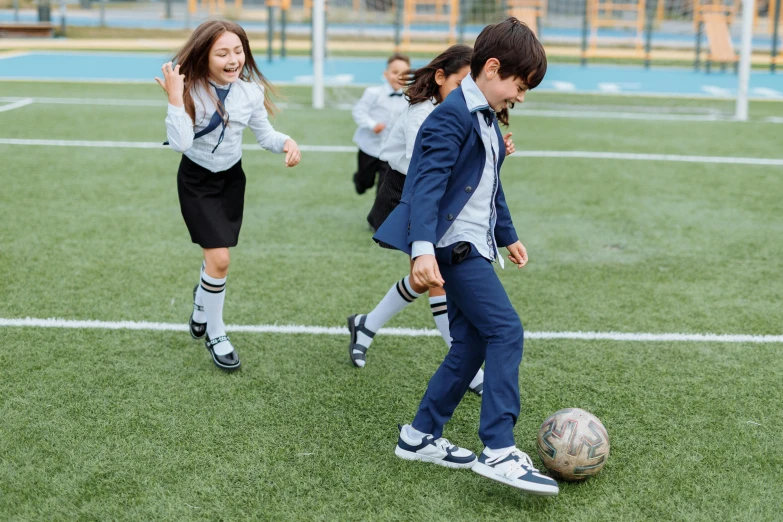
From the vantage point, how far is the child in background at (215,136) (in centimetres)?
382

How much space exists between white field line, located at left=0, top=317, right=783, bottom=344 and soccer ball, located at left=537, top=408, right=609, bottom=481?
145cm

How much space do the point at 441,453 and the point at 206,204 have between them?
1639mm

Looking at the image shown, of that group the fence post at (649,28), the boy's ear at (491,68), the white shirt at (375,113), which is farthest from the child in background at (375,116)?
→ the fence post at (649,28)

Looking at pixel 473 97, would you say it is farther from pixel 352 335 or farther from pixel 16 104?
pixel 16 104

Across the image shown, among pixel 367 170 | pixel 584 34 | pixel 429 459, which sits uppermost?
pixel 584 34

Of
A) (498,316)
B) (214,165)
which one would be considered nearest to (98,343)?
(214,165)

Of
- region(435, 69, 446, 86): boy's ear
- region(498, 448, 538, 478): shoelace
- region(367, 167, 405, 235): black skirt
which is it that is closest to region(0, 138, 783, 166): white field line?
region(367, 167, 405, 235): black skirt

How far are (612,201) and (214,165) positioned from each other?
15.6 ft

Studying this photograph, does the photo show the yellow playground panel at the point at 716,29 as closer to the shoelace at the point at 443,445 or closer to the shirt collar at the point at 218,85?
the shirt collar at the point at 218,85

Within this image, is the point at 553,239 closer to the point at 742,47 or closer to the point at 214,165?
the point at 214,165

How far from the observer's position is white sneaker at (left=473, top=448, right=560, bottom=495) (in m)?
3.00

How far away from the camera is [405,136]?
160 inches

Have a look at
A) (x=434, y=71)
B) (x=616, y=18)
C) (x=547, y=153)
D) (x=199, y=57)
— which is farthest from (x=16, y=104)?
(x=616, y=18)

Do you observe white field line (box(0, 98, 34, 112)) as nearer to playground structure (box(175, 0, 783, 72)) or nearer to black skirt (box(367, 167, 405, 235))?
playground structure (box(175, 0, 783, 72))
